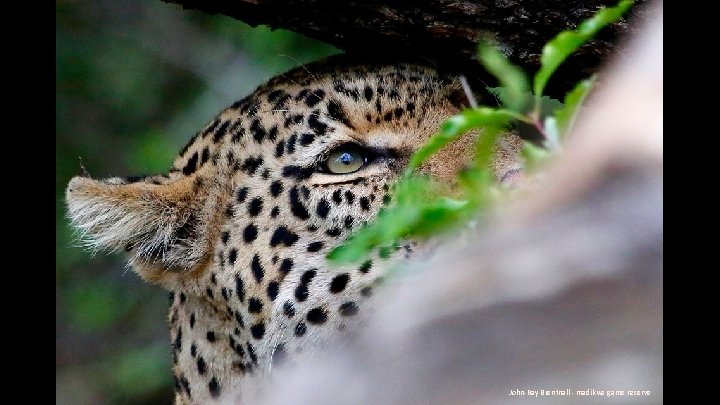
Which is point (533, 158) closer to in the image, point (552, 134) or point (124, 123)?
point (552, 134)

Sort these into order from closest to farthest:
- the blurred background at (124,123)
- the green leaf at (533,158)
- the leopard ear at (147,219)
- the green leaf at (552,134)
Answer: the green leaf at (533,158) → the green leaf at (552,134) → the leopard ear at (147,219) → the blurred background at (124,123)

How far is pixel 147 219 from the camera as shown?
3.58 m

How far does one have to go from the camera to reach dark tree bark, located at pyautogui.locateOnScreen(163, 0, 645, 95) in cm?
342

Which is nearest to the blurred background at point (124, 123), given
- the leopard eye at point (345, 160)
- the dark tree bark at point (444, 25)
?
the dark tree bark at point (444, 25)

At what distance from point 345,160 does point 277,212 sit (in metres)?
0.33

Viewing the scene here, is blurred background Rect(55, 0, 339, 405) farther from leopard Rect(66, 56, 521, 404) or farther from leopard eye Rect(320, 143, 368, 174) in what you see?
leopard eye Rect(320, 143, 368, 174)

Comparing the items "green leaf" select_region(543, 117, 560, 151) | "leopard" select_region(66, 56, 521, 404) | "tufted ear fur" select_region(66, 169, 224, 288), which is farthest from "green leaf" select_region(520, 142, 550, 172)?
"tufted ear fur" select_region(66, 169, 224, 288)

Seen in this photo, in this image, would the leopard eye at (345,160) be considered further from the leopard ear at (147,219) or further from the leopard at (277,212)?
the leopard ear at (147,219)

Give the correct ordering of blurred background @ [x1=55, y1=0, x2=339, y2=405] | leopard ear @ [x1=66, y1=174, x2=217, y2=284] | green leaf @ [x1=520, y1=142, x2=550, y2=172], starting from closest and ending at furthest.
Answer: green leaf @ [x1=520, y1=142, x2=550, y2=172] → leopard ear @ [x1=66, y1=174, x2=217, y2=284] → blurred background @ [x1=55, y1=0, x2=339, y2=405]

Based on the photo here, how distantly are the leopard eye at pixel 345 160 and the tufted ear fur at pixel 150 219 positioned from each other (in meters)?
0.52

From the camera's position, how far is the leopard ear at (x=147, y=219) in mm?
3520

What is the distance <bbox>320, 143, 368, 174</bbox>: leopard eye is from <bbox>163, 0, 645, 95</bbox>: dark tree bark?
1.58ft
